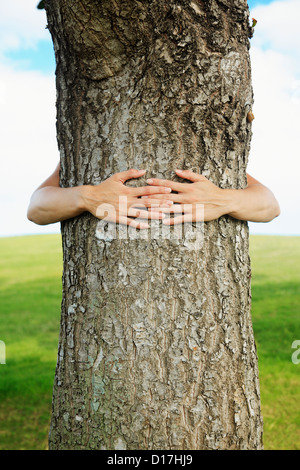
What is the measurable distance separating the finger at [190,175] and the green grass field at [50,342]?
3426mm

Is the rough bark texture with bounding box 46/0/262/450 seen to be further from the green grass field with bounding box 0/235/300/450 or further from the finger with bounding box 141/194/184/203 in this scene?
the green grass field with bounding box 0/235/300/450

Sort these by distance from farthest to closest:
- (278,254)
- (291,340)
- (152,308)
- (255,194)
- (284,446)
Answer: (278,254)
(291,340)
(284,446)
(255,194)
(152,308)

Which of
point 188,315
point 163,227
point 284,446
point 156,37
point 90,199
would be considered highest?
point 156,37

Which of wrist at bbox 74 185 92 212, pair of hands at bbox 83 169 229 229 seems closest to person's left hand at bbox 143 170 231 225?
pair of hands at bbox 83 169 229 229

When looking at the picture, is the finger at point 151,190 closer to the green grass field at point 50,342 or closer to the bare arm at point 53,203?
the bare arm at point 53,203

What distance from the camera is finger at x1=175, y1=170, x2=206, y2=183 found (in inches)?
91.0

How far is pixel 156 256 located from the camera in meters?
2.28

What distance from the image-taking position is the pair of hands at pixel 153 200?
7.50ft

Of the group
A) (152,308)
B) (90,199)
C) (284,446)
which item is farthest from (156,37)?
(284,446)

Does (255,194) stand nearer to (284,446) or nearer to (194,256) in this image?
(194,256)

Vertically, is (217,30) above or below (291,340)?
above

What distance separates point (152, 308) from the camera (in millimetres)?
2268

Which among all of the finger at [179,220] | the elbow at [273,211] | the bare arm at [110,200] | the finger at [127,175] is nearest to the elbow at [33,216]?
the bare arm at [110,200]

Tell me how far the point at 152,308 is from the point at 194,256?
36cm
